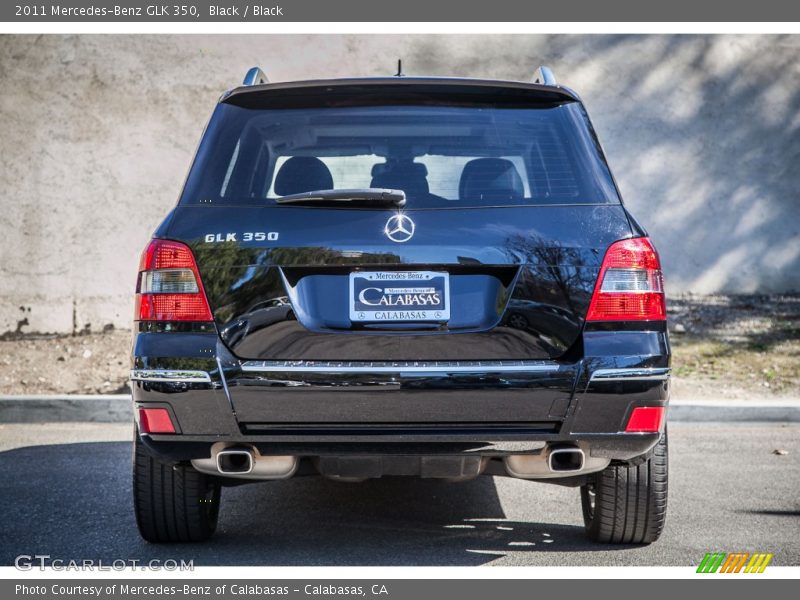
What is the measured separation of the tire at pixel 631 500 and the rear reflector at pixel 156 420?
1655 millimetres

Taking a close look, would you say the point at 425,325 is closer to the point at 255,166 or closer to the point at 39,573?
the point at 255,166

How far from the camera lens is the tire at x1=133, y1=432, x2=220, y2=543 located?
3.71m

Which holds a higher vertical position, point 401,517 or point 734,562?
point 734,562

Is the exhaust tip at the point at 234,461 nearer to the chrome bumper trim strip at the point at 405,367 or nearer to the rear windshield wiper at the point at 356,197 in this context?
the chrome bumper trim strip at the point at 405,367

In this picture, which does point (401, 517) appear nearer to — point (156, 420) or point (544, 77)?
point (156, 420)

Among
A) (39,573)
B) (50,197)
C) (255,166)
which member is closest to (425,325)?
(255,166)

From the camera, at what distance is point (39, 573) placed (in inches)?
138

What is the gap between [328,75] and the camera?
1015cm

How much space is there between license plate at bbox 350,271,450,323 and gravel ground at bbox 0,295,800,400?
17.2ft

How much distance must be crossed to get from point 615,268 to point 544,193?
37 cm

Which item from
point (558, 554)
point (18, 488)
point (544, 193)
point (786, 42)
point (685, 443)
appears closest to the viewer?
point (544, 193)

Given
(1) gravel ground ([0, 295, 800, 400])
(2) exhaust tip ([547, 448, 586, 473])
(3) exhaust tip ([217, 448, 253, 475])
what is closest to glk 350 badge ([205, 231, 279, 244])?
(3) exhaust tip ([217, 448, 253, 475])

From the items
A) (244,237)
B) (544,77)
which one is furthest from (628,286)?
(244,237)

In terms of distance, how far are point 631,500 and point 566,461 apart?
62 centimetres
